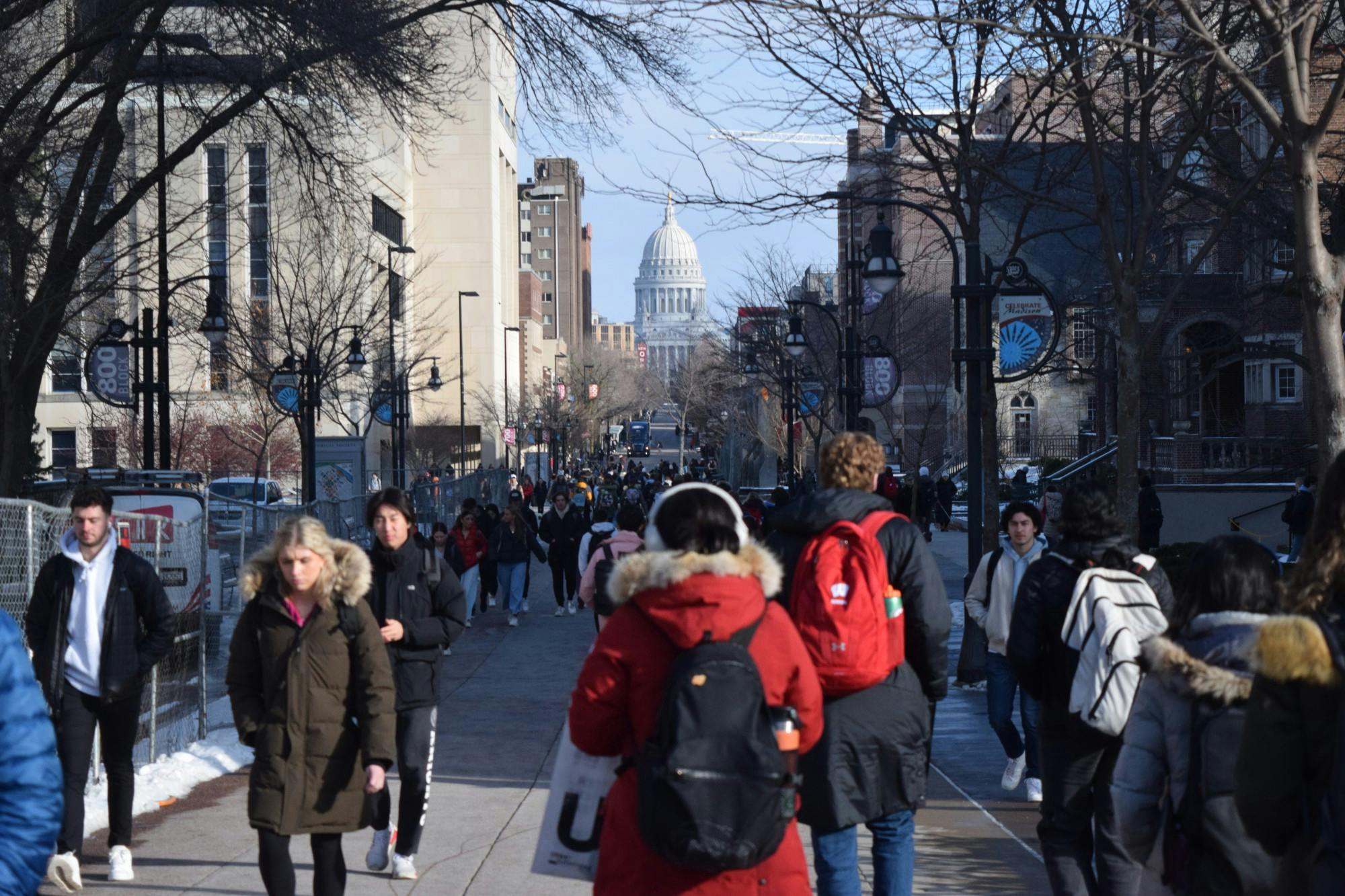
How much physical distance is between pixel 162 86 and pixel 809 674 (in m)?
15.6

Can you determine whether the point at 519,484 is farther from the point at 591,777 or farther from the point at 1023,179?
the point at 591,777

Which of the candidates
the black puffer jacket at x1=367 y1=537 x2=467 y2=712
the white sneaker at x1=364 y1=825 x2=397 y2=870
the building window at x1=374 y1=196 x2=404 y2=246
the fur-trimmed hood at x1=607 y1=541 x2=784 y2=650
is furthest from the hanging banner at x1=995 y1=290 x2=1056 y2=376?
the building window at x1=374 y1=196 x2=404 y2=246

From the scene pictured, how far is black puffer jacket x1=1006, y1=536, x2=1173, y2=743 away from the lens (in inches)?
246

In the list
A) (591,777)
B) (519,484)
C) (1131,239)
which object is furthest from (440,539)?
(519,484)

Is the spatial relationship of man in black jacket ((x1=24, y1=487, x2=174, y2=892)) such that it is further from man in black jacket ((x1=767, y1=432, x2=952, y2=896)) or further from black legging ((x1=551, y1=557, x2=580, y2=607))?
black legging ((x1=551, y1=557, x2=580, y2=607))

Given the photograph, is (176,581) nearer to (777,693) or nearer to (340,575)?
(340,575)

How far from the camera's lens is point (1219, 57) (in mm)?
9203

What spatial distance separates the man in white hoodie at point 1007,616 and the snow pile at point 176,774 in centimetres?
459

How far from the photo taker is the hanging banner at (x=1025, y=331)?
16.3m

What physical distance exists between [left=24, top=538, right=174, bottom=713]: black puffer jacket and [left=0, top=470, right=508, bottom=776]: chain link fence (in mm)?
480

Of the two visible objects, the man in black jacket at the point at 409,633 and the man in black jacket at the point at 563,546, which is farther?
the man in black jacket at the point at 563,546

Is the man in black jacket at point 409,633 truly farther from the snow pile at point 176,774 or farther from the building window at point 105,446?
the building window at point 105,446

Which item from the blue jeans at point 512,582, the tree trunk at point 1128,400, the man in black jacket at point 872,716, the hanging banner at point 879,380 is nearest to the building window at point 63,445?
the hanging banner at point 879,380

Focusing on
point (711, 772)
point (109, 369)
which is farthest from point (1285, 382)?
point (711, 772)
